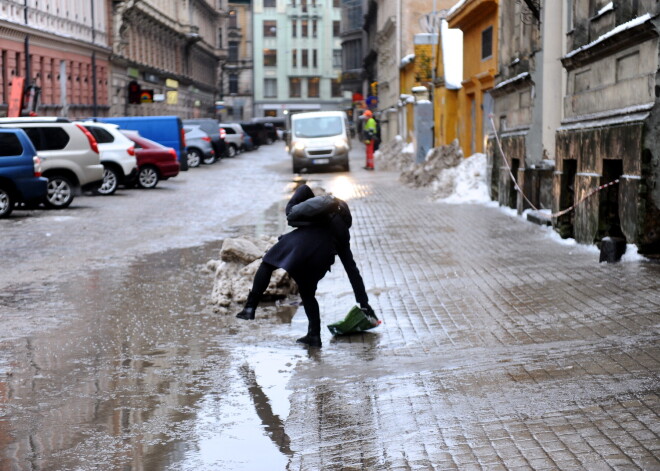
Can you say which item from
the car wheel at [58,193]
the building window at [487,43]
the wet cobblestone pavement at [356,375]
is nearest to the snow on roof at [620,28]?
the wet cobblestone pavement at [356,375]

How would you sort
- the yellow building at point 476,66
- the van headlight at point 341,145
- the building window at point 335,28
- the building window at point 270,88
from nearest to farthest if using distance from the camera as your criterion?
the yellow building at point 476,66 → the van headlight at point 341,145 → the building window at point 270,88 → the building window at point 335,28

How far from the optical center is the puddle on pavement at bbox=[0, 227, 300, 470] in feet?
18.1

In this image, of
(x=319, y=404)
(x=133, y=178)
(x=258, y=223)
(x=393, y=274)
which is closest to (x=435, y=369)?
(x=319, y=404)

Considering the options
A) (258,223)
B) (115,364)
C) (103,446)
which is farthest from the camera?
(258,223)

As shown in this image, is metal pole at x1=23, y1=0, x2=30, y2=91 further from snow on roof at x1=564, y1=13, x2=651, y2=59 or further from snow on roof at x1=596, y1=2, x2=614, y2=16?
snow on roof at x1=596, y1=2, x2=614, y2=16

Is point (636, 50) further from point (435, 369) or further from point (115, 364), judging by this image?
point (115, 364)

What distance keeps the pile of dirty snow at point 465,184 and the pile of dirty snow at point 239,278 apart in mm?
12254

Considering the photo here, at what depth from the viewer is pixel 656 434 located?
5.18 m

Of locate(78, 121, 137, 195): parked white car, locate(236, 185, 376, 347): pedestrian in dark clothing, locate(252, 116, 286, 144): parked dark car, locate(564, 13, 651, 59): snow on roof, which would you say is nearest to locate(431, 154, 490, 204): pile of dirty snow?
locate(78, 121, 137, 195): parked white car

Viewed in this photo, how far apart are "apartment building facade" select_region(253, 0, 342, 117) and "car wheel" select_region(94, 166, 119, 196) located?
314 ft

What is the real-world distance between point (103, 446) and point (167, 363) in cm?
212

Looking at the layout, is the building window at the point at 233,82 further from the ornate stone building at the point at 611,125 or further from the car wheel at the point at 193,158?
the ornate stone building at the point at 611,125

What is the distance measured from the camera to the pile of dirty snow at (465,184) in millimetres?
22875

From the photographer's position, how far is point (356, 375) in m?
7.16
